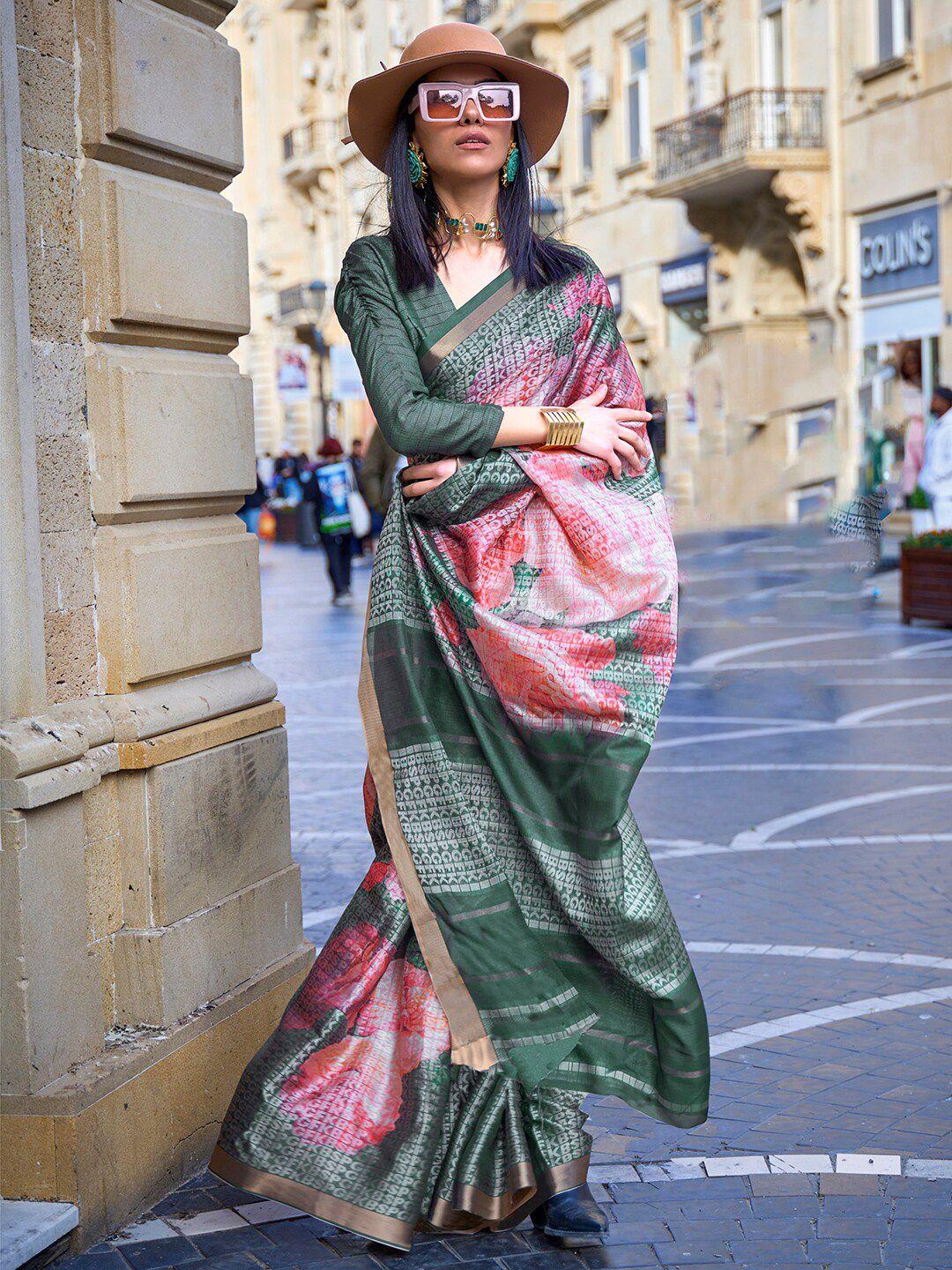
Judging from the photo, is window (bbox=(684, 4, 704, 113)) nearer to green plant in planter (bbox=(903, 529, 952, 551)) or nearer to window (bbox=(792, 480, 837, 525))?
window (bbox=(792, 480, 837, 525))

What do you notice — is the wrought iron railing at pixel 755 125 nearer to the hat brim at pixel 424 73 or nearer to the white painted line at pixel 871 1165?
the hat brim at pixel 424 73

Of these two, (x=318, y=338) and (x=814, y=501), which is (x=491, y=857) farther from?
(x=318, y=338)

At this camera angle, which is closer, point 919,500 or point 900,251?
point 919,500

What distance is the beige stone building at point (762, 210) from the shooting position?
23062 mm

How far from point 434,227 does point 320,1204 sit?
6.06 ft

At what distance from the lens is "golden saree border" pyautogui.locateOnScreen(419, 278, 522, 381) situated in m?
3.27

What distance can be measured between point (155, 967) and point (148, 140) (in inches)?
65.6

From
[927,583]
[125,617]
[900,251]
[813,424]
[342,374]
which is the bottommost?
[927,583]

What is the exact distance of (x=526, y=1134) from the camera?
10.5ft

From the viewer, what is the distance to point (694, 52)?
2972cm

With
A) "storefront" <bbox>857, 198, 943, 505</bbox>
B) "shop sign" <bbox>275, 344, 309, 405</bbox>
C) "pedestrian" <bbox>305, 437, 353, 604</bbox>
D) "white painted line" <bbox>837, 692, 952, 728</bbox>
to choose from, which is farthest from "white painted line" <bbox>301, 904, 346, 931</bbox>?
"shop sign" <bbox>275, 344, 309, 405</bbox>

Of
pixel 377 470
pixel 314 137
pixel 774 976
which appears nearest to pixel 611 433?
pixel 774 976

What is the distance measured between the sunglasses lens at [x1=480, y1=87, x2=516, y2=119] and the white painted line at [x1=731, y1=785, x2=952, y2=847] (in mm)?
3893

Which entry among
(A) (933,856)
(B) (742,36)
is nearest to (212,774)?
(A) (933,856)
